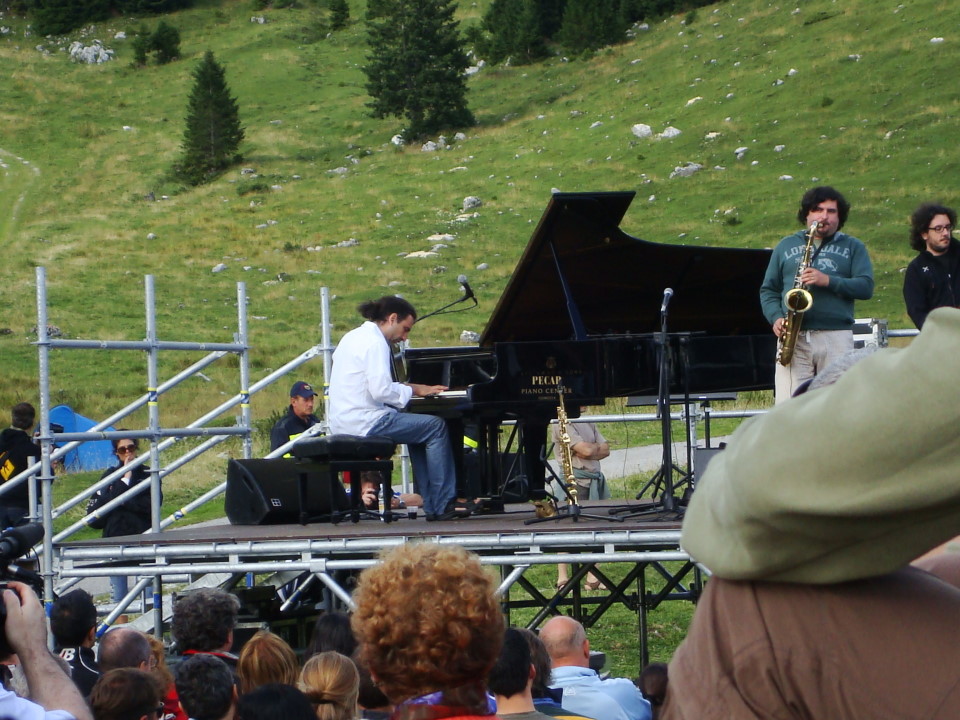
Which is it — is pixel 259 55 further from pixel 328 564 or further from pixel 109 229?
pixel 328 564

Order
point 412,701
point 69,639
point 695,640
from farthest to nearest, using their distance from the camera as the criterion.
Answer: point 69,639 < point 412,701 < point 695,640

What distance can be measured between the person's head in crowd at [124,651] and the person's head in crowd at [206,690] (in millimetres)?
438

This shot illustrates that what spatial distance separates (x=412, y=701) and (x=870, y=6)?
53666mm

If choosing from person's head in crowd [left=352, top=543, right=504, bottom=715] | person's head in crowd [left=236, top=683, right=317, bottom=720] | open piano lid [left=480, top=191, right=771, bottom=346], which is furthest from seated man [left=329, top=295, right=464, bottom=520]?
person's head in crowd [left=352, top=543, right=504, bottom=715]

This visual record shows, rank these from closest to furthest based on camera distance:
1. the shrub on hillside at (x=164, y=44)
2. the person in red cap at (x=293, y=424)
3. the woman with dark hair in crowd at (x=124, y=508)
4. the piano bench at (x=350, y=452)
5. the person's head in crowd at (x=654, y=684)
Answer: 1. the person's head in crowd at (x=654, y=684)
2. the piano bench at (x=350, y=452)
3. the woman with dark hair in crowd at (x=124, y=508)
4. the person in red cap at (x=293, y=424)
5. the shrub on hillside at (x=164, y=44)

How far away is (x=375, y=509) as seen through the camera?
10.0m

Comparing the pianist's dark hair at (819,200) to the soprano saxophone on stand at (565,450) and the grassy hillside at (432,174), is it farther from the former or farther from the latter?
the grassy hillside at (432,174)

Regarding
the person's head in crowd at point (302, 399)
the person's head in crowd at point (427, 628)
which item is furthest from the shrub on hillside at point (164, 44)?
the person's head in crowd at point (427, 628)

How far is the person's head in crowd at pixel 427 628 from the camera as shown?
6.80 feet

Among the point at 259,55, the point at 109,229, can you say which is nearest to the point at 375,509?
the point at 109,229

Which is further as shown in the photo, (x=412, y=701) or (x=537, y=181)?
(x=537, y=181)

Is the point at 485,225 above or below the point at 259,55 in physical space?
below

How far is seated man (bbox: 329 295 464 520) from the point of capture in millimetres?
8289

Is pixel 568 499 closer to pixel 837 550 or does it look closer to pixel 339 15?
pixel 837 550
